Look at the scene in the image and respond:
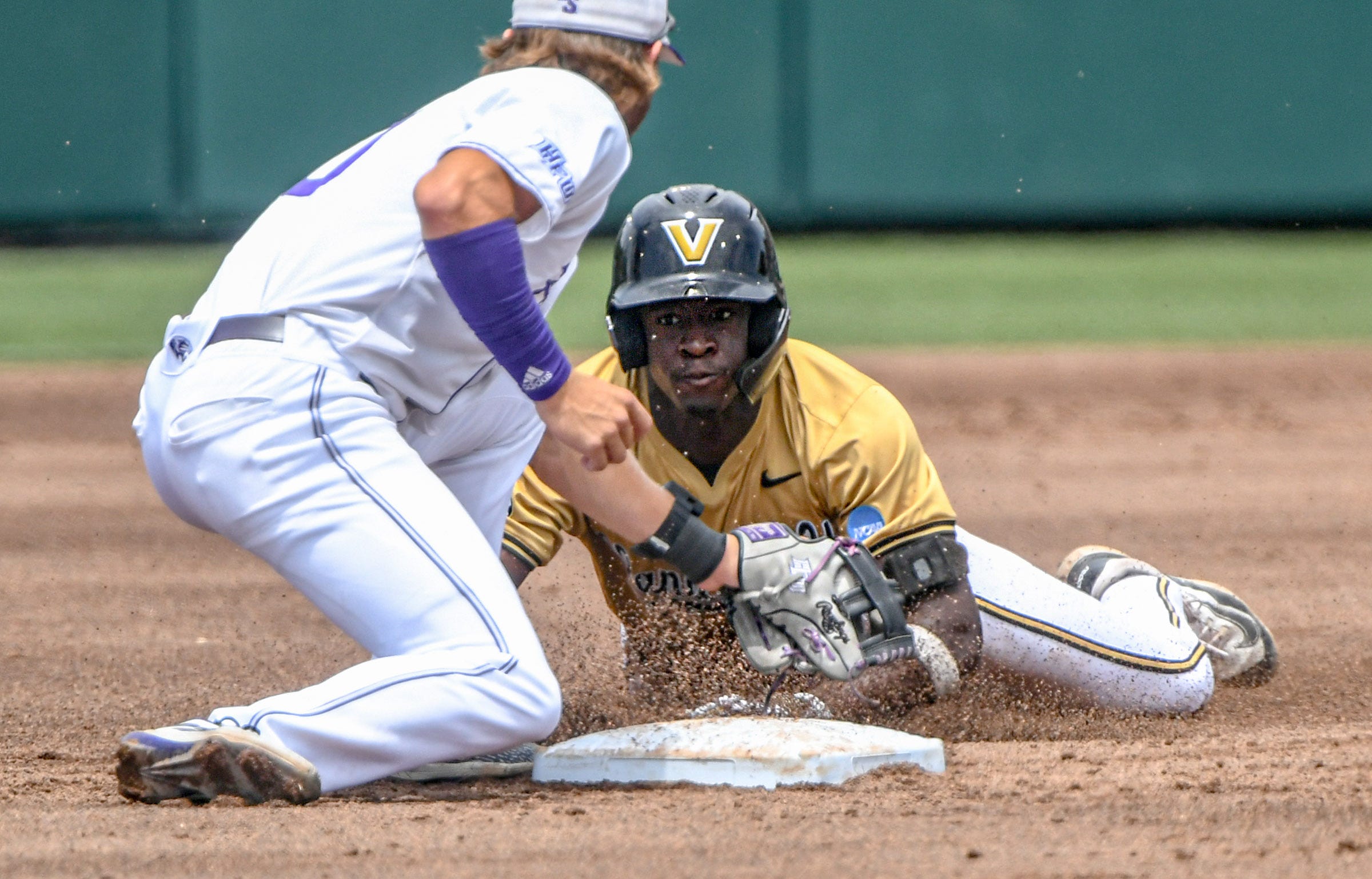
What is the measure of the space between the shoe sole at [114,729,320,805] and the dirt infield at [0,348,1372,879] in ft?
0.12

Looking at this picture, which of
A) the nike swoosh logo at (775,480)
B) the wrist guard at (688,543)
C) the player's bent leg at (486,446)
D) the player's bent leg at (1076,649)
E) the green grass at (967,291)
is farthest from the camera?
the green grass at (967,291)

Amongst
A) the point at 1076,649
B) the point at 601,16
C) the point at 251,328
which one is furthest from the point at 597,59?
the point at 1076,649

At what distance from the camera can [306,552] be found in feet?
8.13

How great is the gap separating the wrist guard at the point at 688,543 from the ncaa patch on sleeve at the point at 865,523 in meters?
0.36

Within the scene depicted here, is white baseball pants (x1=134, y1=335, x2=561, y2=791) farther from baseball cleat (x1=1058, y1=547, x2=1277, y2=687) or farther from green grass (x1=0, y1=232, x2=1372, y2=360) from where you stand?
green grass (x1=0, y1=232, x2=1372, y2=360)

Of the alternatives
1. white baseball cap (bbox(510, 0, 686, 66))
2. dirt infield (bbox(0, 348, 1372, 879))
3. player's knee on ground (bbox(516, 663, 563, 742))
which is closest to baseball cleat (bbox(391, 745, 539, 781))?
dirt infield (bbox(0, 348, 1372, 879))

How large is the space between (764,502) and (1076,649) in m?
0.69

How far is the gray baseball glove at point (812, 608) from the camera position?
2873 millimetres

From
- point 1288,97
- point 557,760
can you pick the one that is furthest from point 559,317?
point 557,760

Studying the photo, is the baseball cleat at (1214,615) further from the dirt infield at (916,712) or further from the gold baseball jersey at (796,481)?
the gold baseball jersey at (796,481)

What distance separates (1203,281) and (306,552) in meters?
9.15

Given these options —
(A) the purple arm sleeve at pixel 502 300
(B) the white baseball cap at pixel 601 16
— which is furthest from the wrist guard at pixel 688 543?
(B) the white baseball cap at pixel 601 16

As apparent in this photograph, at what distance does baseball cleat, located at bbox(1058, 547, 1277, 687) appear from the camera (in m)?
3.74

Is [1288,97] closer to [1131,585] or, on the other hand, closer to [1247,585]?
[1247,585]
